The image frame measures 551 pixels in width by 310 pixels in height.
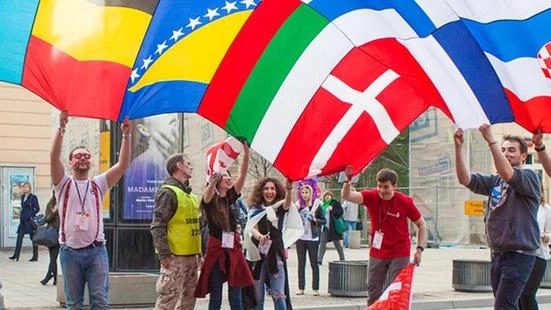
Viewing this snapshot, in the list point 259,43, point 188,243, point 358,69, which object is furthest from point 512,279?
point 188,243

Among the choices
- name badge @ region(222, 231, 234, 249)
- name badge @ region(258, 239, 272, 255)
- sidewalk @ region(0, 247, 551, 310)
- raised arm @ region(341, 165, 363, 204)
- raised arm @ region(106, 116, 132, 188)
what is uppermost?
raised arm @ region(106, 116, 132, 188)

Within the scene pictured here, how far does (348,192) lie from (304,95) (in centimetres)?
184

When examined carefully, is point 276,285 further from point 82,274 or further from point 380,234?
point 82,274

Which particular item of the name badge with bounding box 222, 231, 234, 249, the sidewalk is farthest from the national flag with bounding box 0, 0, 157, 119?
the sidewalk

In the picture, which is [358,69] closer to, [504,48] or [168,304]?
[504,48]

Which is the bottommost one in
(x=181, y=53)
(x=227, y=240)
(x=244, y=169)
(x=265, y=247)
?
(x=265, y=247)

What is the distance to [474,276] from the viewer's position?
50.1 ft

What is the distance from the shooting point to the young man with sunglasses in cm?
746

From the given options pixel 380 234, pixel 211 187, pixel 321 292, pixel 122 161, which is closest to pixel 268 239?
pixel 211 187

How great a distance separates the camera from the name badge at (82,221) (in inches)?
293

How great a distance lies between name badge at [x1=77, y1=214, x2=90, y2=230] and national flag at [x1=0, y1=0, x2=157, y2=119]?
53.2 inches

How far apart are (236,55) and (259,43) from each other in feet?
0.67

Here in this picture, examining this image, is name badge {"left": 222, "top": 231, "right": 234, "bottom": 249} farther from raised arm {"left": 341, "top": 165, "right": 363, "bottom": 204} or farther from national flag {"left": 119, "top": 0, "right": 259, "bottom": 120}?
national flag {"left": 119, "top": 0, "right": 259, "bottom": 120}

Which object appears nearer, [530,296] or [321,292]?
[530,296]
